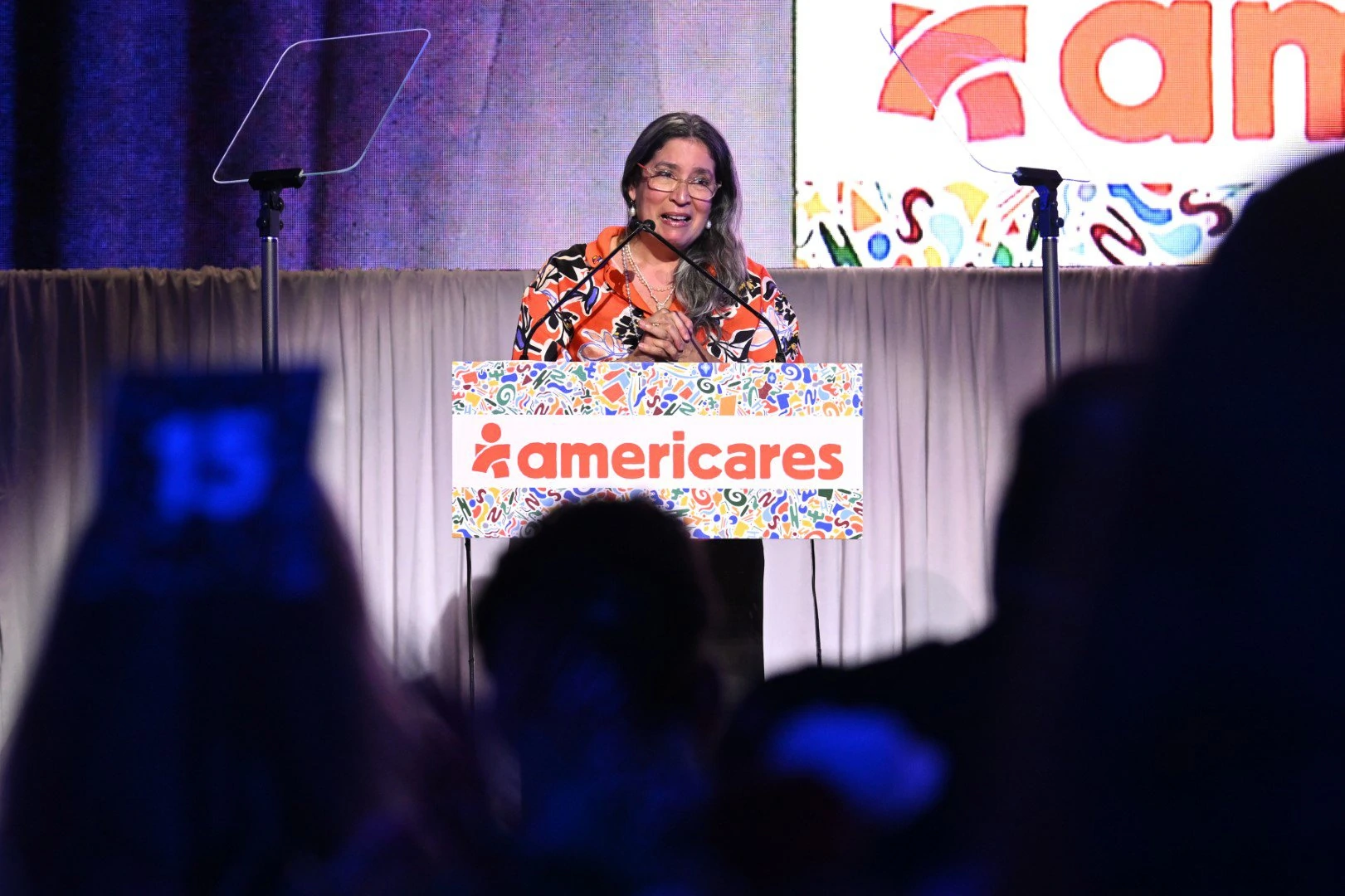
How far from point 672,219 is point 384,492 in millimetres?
2024

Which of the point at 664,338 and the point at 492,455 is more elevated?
the point at 664,338

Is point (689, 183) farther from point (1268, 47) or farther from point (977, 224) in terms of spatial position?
point (1268, 47)

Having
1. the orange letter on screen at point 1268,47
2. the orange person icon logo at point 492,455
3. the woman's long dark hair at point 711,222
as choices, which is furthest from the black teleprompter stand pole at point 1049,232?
the orange letter on screen at point 1268,47

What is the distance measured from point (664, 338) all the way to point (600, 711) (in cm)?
119

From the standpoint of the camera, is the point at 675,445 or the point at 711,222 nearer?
the point at 675,445

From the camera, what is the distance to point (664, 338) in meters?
Result: 1.63

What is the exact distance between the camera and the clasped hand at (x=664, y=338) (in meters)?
1.62

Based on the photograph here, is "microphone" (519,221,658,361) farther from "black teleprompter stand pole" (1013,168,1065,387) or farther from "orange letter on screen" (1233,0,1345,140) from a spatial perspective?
"orange letter on screen" (1233,0,1345,140)

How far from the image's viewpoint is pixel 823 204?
3.71 metres

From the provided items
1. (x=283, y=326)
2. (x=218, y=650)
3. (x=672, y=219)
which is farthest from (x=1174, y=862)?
(x=283, y=326)

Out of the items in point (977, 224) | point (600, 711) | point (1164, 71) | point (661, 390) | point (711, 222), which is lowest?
point (600, 711)

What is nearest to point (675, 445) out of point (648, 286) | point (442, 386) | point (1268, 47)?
point (648, 286)

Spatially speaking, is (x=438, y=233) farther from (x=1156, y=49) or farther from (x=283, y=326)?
(x=1156, y=49)

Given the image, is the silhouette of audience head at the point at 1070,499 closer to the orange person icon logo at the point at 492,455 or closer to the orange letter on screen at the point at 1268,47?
the orange person icon logo at the point at 492,455
